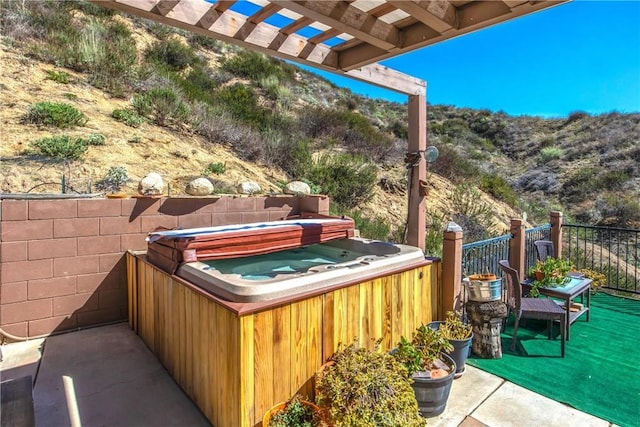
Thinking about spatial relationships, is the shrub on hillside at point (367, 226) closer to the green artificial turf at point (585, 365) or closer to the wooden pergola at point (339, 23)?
the green artificial turf at point (585, 365)

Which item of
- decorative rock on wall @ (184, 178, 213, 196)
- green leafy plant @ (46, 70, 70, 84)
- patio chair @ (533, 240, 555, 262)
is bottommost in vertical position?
patio chair @ (533, 240, 555, 262)

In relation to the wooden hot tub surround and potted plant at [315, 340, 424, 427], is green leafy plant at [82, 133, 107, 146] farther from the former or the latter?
potted plant at [315, 340, 424, 427]

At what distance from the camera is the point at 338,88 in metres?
16.9

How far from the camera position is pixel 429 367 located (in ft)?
7.62

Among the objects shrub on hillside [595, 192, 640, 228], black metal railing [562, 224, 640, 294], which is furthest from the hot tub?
shrub on hillside [595, 192, 640, 228]

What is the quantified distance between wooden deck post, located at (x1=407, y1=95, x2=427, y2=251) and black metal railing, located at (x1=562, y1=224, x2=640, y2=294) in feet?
10.4

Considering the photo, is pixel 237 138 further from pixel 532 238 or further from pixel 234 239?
pixel 532 238

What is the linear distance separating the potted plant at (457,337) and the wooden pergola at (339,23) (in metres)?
2.18

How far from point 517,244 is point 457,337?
8.22ft

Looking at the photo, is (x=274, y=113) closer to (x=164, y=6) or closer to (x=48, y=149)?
(x=48, y=149)

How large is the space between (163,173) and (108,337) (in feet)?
10.1

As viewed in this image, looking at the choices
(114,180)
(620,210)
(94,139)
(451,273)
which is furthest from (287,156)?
(620,210)

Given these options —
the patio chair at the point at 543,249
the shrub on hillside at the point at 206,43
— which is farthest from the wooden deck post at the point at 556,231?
the shrub on hillside at the point at 206,43

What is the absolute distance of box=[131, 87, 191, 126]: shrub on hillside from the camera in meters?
7.00
